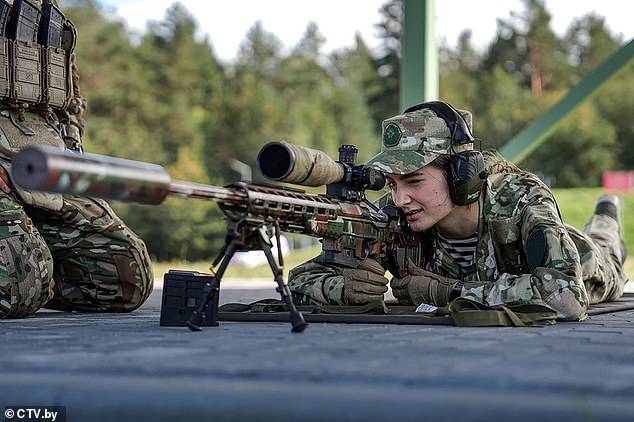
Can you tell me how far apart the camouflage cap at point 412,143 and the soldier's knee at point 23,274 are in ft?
4.43

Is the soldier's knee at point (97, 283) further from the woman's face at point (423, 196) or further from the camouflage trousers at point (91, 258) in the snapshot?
the woman's face at point (423, 196)

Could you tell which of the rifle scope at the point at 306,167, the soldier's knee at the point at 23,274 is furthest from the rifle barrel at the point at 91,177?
the soldier's knee at the point at 23,274

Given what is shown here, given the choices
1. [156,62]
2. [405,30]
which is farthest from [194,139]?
[405,30]

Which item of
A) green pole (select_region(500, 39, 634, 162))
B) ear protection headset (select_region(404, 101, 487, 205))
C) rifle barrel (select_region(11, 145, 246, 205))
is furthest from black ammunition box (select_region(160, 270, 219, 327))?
green pole (select_region(500, 39, 634, 162))

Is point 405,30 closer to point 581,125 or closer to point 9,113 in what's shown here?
point 9,113

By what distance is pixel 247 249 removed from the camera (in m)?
2.74

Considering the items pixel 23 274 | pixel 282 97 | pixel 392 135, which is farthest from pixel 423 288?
pixel 282 97

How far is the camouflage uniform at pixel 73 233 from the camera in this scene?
397cm

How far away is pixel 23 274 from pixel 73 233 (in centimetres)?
58

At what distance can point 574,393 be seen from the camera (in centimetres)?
157

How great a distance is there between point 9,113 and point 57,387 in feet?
8.20

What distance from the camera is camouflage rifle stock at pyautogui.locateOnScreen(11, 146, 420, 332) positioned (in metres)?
2.06

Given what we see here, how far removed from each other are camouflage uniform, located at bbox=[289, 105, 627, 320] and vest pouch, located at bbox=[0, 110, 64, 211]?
1074mm

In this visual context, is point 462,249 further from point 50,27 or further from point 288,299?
point 50,27
